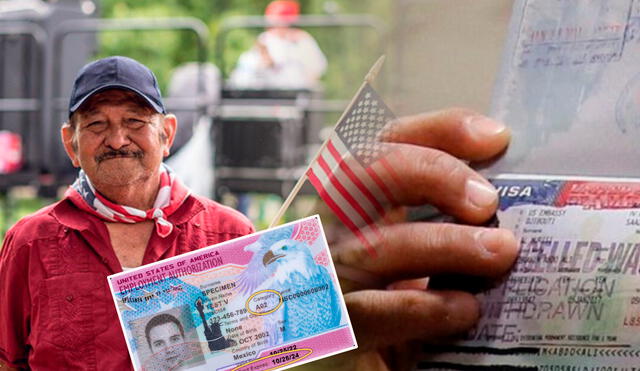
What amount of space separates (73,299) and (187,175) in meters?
2.78

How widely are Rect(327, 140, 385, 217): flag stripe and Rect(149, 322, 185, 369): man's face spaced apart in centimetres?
26

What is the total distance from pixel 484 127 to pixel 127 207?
1.51 ft

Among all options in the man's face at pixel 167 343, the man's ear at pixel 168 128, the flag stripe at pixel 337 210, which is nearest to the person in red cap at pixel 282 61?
the man's ear at pixel 168 128

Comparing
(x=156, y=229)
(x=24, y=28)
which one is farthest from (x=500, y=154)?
(x=24, y=28)

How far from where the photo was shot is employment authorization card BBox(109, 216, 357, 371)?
1.10 metres

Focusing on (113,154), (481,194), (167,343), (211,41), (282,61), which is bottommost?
(167,343)

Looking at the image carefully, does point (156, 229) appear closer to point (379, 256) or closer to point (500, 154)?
point (379, 256)

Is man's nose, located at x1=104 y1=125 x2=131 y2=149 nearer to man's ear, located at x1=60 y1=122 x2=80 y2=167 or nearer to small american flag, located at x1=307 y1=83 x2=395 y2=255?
man's ear, located at x1=60 y1=122 x2=80 y2=167

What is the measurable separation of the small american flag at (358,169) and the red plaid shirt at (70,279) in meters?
0.18

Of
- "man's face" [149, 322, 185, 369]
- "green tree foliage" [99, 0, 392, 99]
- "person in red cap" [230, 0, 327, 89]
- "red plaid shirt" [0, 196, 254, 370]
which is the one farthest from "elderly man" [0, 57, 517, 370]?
"person in red cap" [230, 0, 327, 89]

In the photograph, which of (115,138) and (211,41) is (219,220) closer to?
(115,138)

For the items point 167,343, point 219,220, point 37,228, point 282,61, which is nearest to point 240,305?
point 167,343

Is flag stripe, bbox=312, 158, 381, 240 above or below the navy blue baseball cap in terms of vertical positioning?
below

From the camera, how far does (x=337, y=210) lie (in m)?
1.18
